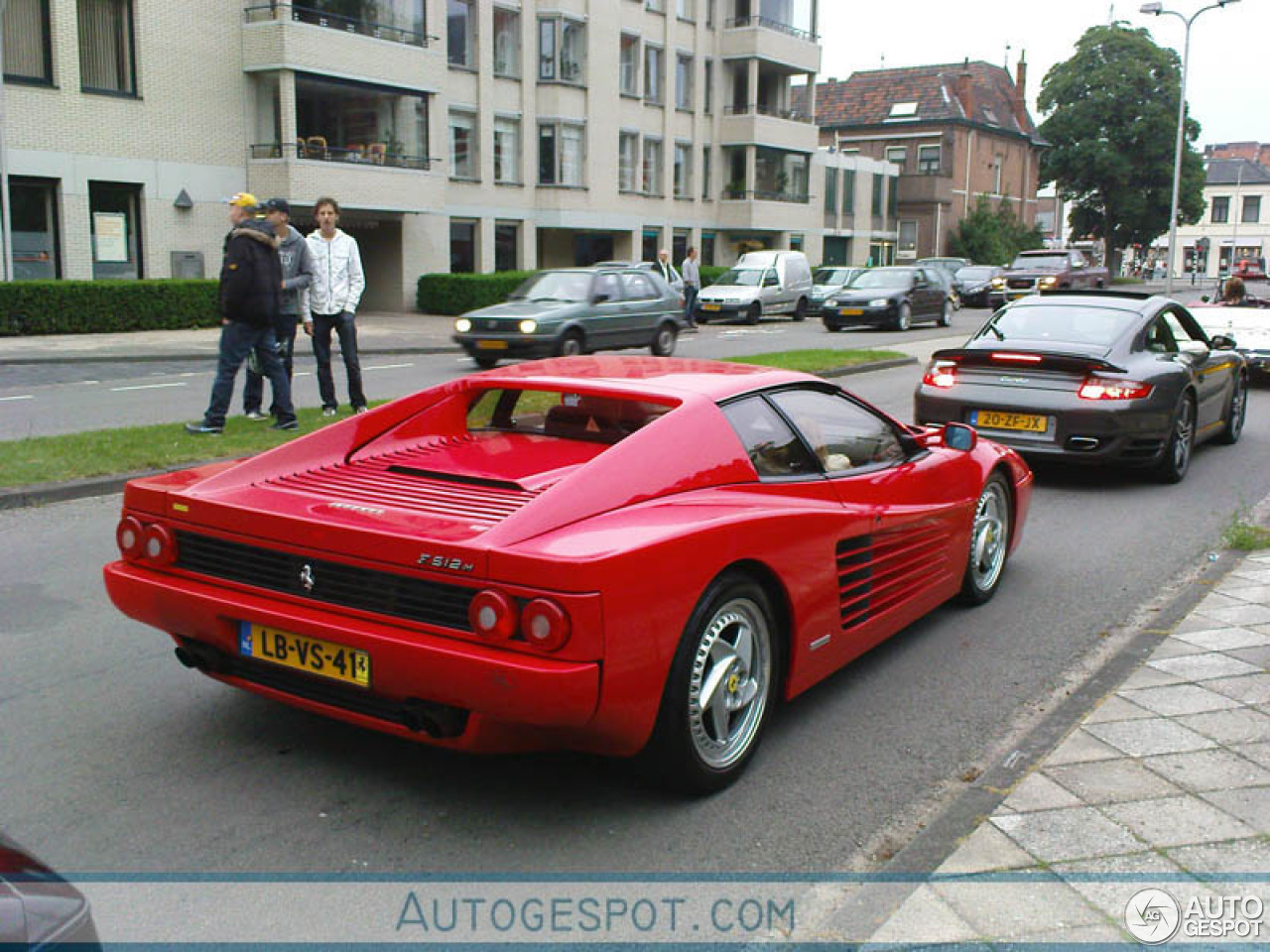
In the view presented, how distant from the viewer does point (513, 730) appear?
11.8ft

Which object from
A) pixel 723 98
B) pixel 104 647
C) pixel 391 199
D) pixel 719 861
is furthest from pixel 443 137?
pixel 719 861

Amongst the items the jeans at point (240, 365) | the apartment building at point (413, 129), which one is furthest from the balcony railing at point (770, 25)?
the jeans at point (240, 365)

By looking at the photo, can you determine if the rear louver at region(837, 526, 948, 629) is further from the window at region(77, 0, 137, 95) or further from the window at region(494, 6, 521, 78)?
the window at region(494, 6, 521, 78)

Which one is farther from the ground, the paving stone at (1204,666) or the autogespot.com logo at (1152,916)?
the paving stone at (1204,666)

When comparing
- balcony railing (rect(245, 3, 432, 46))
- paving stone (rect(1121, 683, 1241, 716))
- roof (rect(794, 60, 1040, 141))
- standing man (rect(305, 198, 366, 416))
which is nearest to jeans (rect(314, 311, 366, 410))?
standing man (rect(305, 198, 366, 416))

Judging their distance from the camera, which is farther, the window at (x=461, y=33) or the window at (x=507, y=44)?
the window at (x=507, y=44)

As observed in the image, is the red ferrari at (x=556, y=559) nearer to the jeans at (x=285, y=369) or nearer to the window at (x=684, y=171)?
the jeans at (x=285, y=369)

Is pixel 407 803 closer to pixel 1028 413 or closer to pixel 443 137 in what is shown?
pixel 1028 413

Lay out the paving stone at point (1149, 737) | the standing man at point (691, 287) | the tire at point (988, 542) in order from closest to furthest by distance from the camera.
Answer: the paving stone at point (1149, 737) → the tire at point (988, 542) → the standing man at point (691, 287)

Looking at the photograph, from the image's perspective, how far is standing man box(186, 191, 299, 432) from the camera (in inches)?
394

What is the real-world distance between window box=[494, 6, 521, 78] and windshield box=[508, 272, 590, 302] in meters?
19.6

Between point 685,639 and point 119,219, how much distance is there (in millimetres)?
26754

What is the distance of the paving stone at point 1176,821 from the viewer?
3514 mm

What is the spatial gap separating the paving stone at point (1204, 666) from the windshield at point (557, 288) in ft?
49.0
